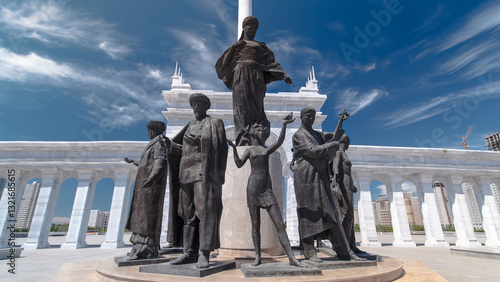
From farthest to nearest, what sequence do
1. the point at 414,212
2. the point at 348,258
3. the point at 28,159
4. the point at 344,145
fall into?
the point at 414,212, the point at 28,159, the point at 344,145, the point at 348,258

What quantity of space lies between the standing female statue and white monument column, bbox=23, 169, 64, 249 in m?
21.2

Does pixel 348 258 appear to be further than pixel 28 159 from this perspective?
No

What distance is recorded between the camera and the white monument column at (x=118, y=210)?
19.5 metres

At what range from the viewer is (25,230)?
42281 millimetres

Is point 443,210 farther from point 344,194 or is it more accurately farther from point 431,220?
point 344,194

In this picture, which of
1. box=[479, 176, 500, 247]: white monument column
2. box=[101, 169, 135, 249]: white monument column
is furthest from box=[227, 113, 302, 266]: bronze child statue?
box=[479, 176, 500, 247]: white monument column

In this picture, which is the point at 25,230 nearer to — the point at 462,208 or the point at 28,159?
the point at 28,159

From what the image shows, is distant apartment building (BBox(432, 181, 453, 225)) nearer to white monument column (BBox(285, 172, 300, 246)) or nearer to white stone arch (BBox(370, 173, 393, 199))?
white stone arch (BBox(370, 173, 393, 199))

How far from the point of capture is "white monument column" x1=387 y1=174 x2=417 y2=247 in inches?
801

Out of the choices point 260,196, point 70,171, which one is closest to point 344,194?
point 260,196

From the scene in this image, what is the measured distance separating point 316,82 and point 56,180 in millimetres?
25448

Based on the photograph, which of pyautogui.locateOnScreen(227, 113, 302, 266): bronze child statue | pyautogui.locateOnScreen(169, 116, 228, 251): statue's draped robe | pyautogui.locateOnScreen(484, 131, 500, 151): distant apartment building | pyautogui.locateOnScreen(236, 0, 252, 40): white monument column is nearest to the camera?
pyautogui.locateOnScreen(169, 116, 228, 251): statue's draped robe

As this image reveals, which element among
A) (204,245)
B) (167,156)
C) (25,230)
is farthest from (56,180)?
(25,230)

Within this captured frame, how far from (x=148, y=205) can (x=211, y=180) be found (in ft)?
5.73
